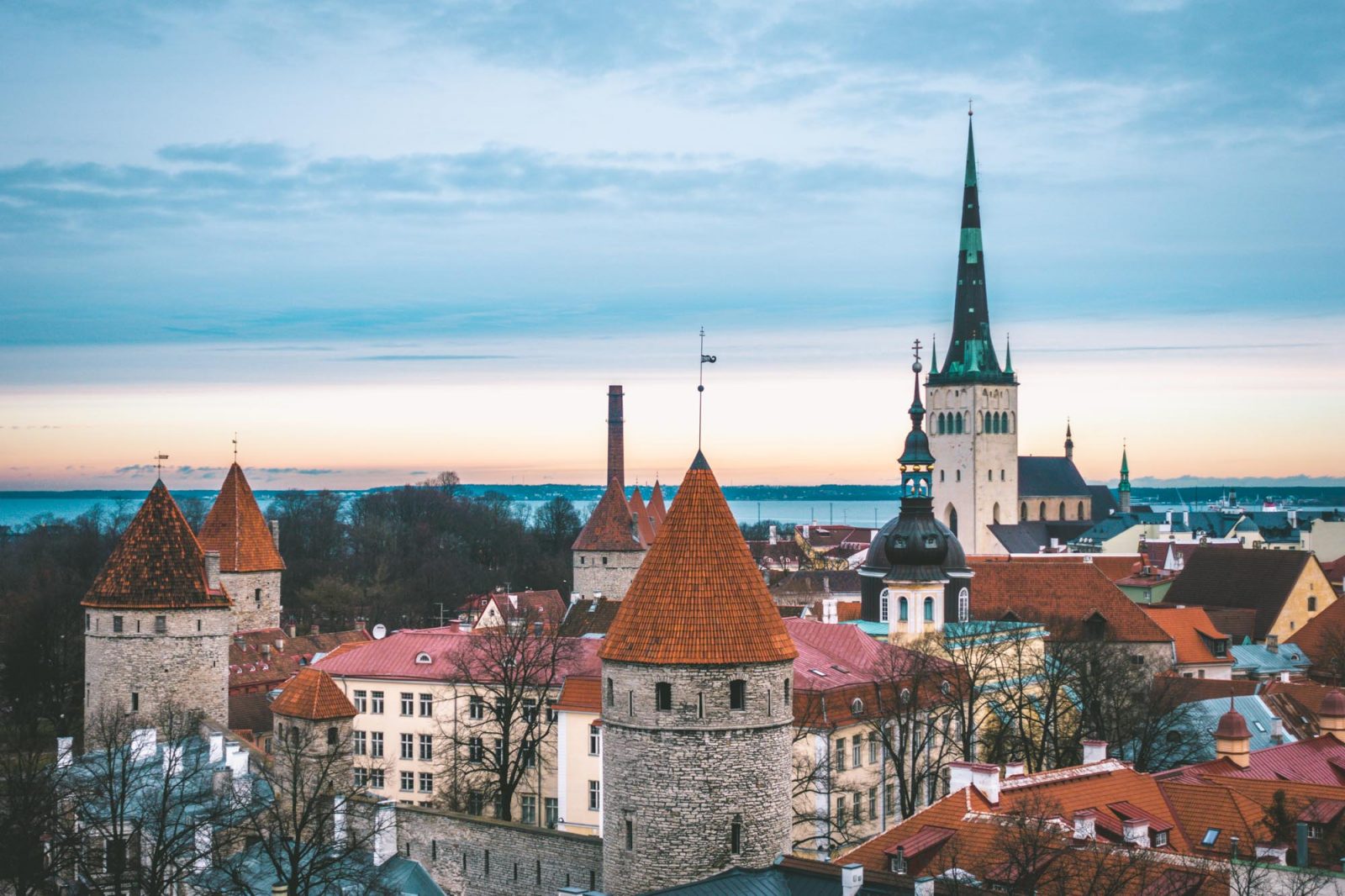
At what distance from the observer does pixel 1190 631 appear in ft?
208

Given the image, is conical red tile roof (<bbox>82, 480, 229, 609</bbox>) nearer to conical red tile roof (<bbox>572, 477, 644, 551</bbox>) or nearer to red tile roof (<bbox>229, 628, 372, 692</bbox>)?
red tile roof (<bbox>229, 628, 372, 692</bbox>)

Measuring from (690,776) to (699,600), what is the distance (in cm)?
272

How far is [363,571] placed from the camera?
104000mm

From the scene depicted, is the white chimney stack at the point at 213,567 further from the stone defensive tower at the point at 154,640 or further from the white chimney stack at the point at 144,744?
the white chimney stack at the point at 144,744

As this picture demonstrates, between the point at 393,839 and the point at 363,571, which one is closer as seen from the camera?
the point at 393,839

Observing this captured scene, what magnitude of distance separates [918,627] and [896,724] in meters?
11.4

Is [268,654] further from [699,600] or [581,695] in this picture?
[699,600]

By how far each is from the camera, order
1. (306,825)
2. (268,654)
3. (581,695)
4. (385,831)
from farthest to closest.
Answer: (268,654), (581,695), (385,831), (306,825)

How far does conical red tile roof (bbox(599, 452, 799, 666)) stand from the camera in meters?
27.1

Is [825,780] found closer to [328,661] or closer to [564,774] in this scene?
[564,774]

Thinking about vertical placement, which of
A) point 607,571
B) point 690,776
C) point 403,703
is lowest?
point 403,703

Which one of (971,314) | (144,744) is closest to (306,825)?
(144,744)

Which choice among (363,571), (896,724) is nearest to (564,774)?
(896,724)

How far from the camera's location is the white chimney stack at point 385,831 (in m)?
32.9
